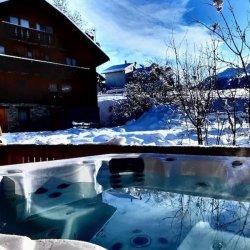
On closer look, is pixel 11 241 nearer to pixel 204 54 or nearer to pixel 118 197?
pixel 118 197

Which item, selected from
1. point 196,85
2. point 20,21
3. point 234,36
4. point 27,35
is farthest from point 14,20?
point 234,36

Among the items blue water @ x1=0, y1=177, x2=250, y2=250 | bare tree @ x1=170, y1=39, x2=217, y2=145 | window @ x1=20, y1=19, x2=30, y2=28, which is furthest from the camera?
Answer: window @ x1=20, y1=19, x2=30, y2=28

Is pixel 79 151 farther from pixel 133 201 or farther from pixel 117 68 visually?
pixel 117 68

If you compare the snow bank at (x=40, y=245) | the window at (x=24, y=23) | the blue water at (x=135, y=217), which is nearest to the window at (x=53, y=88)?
the window at (x=24, y=23)

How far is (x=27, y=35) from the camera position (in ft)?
51.6

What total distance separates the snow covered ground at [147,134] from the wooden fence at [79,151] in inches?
66.3

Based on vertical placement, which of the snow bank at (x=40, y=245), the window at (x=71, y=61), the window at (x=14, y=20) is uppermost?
the window at (x=14, y=20)

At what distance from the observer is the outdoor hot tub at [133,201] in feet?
8.31

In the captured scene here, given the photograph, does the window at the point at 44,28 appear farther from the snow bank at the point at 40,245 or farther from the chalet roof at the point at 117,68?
the snow bank at the point at 40,245

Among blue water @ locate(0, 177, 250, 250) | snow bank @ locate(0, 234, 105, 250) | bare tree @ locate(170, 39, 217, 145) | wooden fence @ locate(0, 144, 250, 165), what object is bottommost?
blue water @ locate(0, 177, 250, 250)

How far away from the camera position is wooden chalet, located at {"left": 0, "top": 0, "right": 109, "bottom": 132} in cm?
1503

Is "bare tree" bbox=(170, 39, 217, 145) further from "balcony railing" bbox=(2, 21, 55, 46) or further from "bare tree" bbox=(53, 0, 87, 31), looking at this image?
"bare tree" bbox=(53, 0, 87, 31)

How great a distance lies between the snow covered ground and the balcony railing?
5.16m

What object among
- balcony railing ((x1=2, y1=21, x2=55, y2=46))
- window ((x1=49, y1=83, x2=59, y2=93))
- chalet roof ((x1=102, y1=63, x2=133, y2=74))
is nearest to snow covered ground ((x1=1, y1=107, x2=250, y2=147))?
window ((x1=49, y1=83, x2=59, y2=93))
